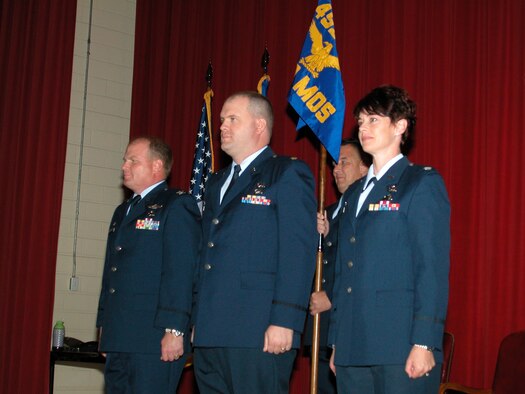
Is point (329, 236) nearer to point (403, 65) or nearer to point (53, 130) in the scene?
point (403, 65)

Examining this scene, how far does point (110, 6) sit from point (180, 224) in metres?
3.94

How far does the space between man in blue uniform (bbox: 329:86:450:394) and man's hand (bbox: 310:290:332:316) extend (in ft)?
3.27

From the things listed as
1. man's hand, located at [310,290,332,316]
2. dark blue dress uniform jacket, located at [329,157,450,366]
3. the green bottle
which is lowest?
the green bottle

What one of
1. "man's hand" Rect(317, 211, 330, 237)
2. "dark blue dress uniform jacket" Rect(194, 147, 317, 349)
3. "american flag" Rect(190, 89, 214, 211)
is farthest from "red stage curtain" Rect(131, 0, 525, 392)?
"dark blue dress uniform jacket" Rect(194, 147, 317, 349)

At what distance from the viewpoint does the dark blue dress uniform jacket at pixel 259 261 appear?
288 centimetres

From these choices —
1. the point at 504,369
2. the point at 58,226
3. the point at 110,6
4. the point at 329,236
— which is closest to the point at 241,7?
the point at 110,6

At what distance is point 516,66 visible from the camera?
428cm

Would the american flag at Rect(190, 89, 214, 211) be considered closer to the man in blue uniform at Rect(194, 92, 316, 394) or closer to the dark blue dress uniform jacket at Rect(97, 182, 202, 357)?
the dark blue dress uniform jacket at Rect(97, 182, 202, 357)

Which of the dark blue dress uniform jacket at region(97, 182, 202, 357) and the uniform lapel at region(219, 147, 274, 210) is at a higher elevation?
the uniform lapel at region(219, 147, 274, 210)

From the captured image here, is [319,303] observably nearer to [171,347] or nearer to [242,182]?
[171,347]

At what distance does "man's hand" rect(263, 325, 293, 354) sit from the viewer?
2812 mm

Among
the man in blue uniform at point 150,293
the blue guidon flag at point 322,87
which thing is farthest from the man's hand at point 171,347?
the blue guidon flag at point 322,87

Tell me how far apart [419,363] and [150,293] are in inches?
58.0

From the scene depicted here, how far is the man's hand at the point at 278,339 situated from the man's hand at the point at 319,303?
3.12 feet
